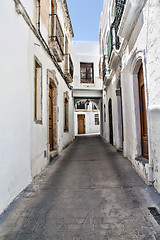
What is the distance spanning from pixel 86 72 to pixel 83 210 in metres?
14.9

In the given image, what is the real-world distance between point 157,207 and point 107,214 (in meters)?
0.78

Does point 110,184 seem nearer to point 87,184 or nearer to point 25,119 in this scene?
point 87,184

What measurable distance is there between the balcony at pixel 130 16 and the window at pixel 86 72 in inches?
440

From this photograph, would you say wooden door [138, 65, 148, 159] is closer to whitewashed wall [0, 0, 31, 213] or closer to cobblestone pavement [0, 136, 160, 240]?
cobblestone pavement [0, 136, 160, 240]

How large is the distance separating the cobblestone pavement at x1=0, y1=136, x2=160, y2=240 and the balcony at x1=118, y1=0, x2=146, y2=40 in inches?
146

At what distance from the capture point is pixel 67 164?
5164 millimetres

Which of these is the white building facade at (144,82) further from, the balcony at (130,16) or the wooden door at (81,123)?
the wooden door at (81,123)

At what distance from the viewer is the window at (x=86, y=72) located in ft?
52.0

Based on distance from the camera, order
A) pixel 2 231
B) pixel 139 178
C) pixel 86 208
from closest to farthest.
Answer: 1. pixel 2 231
2. pixel 86 208
3. pixel 139 178

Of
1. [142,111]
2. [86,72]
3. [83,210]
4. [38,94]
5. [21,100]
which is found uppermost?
[86,72]

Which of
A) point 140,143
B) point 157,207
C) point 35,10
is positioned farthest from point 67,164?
point 35,10

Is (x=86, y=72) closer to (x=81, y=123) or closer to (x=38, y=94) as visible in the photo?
(x=81, y=123)

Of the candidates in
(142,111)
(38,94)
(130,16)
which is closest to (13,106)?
(38,94)

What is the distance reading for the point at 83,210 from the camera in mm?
2469
